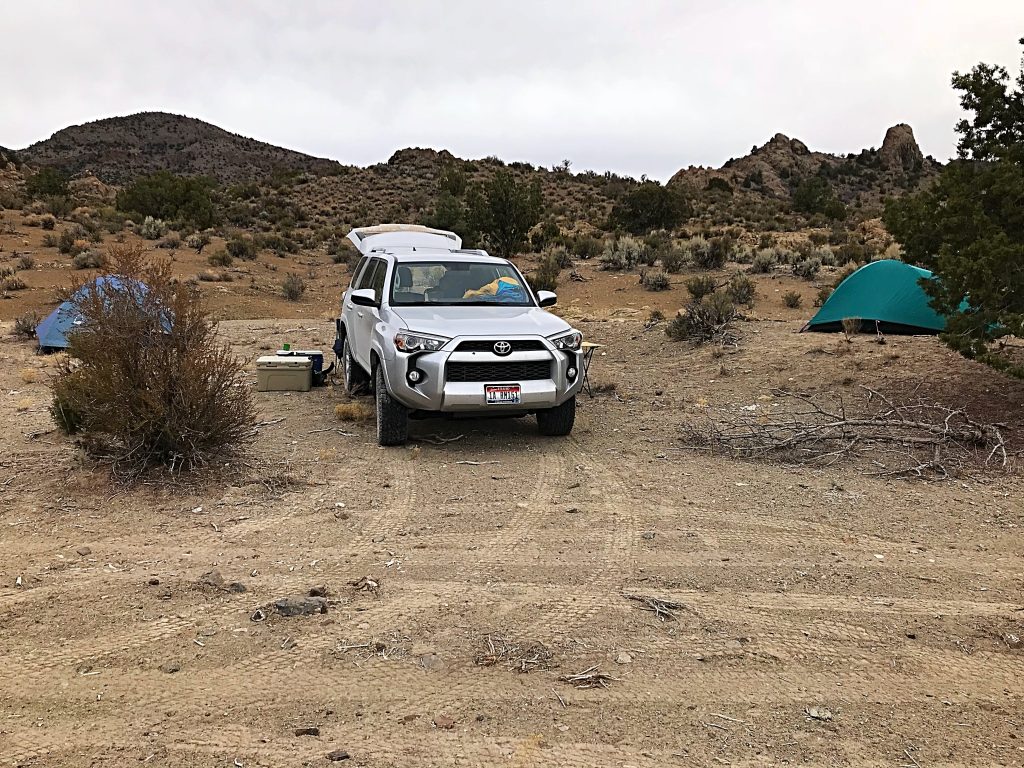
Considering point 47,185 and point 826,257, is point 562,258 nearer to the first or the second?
point 826,257

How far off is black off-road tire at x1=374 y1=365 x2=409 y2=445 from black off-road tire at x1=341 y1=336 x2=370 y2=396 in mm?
2096

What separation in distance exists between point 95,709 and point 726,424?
666 cm

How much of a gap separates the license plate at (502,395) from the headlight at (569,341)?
0.60 m

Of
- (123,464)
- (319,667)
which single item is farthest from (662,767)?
(123,464)

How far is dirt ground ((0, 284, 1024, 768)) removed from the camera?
10.6 ft

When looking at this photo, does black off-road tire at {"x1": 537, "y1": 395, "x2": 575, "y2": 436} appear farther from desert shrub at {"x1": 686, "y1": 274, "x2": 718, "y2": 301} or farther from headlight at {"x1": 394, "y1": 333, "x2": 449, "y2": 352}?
desert shrub at {"x1": 686, "y1": 274, "x2": 718, "y2": 301}

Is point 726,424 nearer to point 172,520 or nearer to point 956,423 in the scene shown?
point 956,423

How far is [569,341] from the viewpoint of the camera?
7891mm

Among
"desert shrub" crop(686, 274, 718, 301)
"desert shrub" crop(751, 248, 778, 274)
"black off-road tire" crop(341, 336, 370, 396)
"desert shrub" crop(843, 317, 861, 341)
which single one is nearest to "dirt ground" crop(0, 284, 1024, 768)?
"black off-road tire" crop(341, 336, 370, 396)

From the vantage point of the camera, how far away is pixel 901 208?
9.23 metres

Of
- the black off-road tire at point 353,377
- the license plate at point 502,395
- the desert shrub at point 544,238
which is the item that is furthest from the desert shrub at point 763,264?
the license plate at point 502,395

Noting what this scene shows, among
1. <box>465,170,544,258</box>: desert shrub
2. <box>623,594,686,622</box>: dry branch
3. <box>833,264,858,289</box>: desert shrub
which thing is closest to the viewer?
<box>623,594,686,622</box>: dry branch

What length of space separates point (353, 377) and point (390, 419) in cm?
246

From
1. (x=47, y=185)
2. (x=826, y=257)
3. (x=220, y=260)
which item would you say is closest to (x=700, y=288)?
(x=826, y=257)
